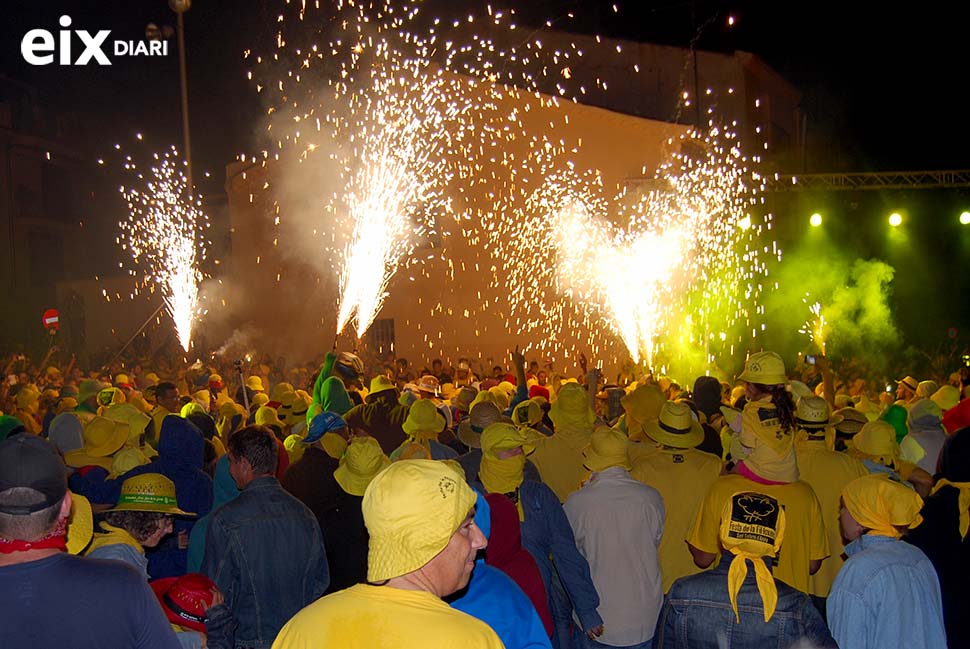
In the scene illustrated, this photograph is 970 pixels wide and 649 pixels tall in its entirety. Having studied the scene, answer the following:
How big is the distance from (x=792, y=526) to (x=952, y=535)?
3.07 ft

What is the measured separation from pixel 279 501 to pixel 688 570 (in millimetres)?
2466

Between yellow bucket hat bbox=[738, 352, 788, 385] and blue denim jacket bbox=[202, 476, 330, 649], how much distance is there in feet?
10.6

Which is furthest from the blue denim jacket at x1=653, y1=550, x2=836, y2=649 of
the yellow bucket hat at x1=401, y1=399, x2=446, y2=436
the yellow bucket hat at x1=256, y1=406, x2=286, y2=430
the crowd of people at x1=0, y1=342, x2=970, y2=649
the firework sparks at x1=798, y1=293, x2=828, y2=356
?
the firework sparks at x1=798, y1=293, x2=828, y2=356

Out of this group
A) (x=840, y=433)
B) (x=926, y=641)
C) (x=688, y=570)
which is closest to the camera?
(x=926, y=641)

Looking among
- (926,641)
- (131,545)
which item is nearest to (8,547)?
(131,545)

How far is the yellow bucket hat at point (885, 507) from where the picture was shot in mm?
4488

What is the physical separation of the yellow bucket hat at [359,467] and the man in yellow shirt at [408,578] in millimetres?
3387

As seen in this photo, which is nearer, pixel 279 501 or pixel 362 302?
pixel 279 501

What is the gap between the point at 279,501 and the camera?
5.31 m

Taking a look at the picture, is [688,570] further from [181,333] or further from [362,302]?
[181,333]

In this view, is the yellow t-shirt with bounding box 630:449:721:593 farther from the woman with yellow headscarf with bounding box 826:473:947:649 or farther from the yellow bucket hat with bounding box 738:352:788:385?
the woman with yellow headscarf with bounding box 826:473:947:649

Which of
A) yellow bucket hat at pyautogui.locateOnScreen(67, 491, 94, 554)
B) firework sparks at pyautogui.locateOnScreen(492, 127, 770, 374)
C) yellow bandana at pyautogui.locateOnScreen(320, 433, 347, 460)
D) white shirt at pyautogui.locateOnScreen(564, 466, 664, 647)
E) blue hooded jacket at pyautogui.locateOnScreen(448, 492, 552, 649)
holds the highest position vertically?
firework sparks at pyautogui.locateOnScreen(492, 127, 770, 374)

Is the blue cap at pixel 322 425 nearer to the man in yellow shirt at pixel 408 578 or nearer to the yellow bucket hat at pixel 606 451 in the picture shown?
the yellow bucket hat at pixel 606 451

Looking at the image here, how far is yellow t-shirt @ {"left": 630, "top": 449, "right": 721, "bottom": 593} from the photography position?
6.25 meters
